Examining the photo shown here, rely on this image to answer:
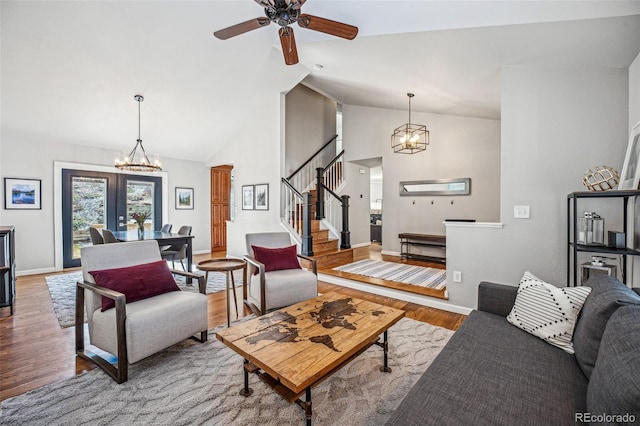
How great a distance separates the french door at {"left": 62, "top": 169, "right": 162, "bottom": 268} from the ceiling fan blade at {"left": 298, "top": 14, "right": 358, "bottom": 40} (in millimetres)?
5780

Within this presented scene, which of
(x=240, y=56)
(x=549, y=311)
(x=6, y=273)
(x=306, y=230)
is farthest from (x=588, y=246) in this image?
(x=6, y=273)

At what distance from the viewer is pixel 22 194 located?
500cm

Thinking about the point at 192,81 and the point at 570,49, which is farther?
the point at 192,81

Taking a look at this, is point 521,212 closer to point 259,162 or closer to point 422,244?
point 422,244

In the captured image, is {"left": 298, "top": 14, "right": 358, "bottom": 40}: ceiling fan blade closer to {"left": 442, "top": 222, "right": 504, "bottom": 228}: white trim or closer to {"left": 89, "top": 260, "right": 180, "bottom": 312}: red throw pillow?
{"left": 442, "top": 222, "right": 504, "bottom": 228}: white trim

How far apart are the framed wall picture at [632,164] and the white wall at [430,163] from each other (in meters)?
3.02

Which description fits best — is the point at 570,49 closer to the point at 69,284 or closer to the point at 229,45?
the point at 229,45

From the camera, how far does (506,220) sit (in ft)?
9.83

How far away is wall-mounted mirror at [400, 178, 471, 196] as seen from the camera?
222 inches

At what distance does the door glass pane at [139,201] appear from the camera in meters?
6.35

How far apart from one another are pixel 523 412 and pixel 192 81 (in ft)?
17.3

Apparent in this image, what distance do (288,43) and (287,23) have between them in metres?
0.30

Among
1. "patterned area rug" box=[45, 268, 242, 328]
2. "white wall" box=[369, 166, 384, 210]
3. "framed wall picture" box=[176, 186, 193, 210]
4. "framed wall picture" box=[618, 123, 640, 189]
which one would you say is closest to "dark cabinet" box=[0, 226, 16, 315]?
"patterned area rug" box=[45, 268, 242, 328]

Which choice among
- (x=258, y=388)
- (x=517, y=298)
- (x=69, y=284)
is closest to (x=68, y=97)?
(x=69, y=284)
